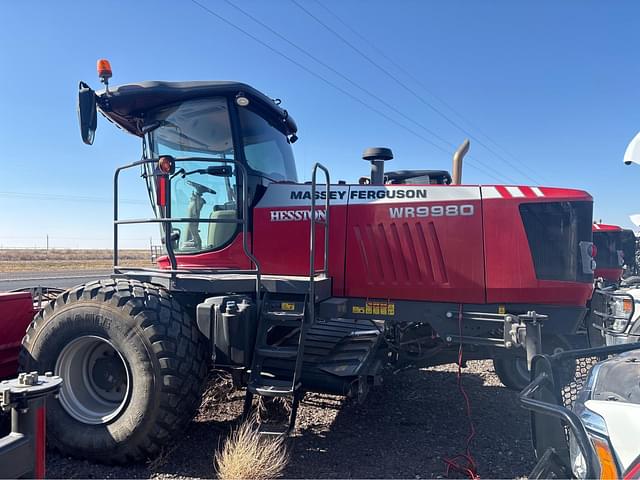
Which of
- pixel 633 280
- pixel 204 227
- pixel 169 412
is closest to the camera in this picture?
pixel 169 412

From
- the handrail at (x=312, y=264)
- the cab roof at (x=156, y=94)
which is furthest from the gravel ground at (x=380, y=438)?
the cab roof at (x=156, y=94)

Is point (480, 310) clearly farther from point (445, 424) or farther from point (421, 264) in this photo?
point (445, 424)

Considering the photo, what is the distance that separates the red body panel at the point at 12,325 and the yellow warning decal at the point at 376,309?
3.07m

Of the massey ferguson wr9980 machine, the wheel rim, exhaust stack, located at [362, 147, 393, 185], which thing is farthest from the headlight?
the wheel rim

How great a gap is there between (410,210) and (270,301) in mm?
1400

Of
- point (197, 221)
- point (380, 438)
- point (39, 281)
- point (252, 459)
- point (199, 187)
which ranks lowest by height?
point (380, 438)

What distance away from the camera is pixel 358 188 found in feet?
13.9

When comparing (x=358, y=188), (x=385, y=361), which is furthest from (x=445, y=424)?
(x=358, y=188)

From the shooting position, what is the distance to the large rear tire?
3.42m

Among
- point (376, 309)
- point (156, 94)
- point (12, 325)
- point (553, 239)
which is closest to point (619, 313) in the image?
point (553, 239)

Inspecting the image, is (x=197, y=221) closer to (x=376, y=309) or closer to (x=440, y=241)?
(x=376, y=309)

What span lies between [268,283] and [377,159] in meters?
1.57

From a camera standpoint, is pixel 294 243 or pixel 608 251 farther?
pixel 608 251

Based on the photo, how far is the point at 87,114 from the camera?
3.95 metres
